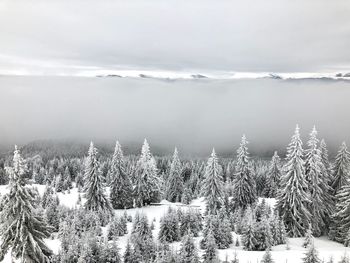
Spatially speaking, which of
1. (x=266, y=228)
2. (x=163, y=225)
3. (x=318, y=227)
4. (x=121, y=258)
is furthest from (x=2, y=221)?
(x=318, y=227)

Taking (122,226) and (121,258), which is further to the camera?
(122,226)

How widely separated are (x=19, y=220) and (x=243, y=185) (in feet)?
135

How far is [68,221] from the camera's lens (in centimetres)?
4744

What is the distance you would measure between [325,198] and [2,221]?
41270 millimetres

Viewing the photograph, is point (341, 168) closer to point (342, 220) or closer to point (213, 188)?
point (342, 220)

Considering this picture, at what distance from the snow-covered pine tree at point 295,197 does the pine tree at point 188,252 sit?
19.1 meters

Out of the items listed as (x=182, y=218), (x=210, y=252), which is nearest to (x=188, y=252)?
(x=210, y=252)

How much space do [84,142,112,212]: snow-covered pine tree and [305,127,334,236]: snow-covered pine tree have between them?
3089 cm

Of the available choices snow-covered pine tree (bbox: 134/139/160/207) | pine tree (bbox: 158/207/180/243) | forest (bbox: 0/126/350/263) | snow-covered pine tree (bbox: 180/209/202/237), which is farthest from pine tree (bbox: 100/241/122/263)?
snow-covered pine tree (bbox: 134/139/160/207)

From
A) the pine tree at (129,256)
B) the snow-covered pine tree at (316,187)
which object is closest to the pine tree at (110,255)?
the pine tree at (129,256)

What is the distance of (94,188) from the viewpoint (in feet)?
198

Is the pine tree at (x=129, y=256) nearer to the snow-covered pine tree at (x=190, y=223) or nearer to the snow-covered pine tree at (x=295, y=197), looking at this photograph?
the snow-covered pine tree at (x=190, y=223)

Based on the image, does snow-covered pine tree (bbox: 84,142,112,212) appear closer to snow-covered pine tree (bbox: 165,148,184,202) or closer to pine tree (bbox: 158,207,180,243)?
pine tree (bbox: 158,207,180,243)

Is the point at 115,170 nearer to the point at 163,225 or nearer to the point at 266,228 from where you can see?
the point at 163,225
